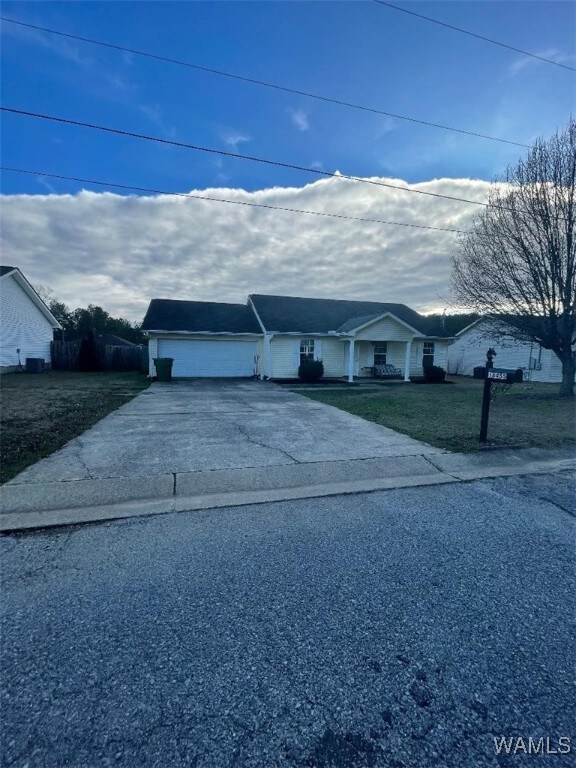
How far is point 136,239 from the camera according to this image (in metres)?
14.6

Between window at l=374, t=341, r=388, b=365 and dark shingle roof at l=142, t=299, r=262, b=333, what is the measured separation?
704 centimetres

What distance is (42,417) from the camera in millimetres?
8383

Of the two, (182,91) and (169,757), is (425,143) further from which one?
(169,757)

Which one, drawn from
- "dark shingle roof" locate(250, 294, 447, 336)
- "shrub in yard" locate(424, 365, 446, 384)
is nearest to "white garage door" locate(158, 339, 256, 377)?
"dark shingle roof" locate(250, 294, 447, 336)

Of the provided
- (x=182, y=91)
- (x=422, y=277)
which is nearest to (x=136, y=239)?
(x=182, y=91)

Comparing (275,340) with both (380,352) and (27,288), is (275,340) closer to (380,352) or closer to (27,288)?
(380,352)

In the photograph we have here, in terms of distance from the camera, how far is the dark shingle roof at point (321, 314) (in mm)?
19828

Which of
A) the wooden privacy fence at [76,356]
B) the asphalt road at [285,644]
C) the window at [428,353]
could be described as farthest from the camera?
the wooden privacy fence at [76,356]

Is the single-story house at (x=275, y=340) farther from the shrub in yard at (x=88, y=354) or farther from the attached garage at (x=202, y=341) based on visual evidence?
the shrub in yard at (x=88, y=354)

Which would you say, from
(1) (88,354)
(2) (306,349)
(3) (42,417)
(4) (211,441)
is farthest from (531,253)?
(1) (88,354)

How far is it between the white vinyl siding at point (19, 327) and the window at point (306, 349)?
1717cm

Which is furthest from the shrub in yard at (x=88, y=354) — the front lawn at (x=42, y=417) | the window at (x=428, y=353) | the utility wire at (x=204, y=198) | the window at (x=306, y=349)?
the window at (x=428, y=353)

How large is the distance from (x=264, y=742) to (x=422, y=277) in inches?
901

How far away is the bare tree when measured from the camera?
12.4 meters
